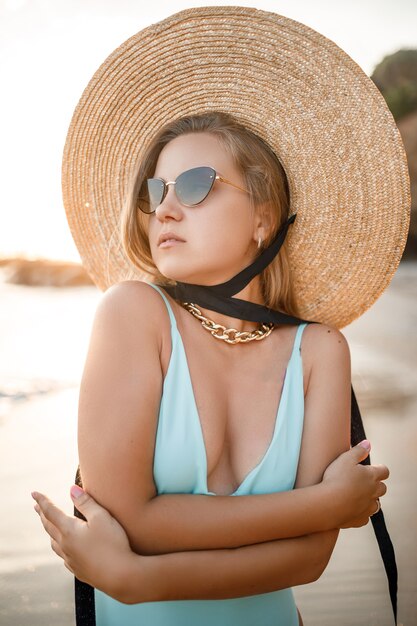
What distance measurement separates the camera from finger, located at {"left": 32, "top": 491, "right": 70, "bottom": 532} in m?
1.59

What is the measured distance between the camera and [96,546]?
1509 millimetres

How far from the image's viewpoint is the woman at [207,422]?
153 cm

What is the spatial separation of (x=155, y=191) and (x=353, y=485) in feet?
3.37

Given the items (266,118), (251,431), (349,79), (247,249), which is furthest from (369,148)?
(251,431)

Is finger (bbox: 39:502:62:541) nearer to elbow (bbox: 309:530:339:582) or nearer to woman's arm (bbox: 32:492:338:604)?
woman's arm (bbox: 32:492:338:604)

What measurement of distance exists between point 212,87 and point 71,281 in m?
7.49

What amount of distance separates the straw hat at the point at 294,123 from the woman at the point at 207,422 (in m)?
0.15

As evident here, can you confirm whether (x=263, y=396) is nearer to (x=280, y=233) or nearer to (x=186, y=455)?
(x=186, y=455)

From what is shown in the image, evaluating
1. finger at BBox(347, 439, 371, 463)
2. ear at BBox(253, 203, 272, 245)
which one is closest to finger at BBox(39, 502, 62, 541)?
finger at BBox(347, 439, 371, 463)

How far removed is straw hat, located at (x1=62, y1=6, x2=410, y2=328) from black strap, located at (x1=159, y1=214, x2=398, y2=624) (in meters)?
0.28

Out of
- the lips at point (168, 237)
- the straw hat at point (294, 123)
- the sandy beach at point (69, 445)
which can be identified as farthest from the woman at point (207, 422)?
the sandy beach at point (69, 445)

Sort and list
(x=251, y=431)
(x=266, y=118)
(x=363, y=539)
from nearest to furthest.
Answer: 1. (x=251, y=431)
2. (x=266, y=118)
3. (x=363, y=539)

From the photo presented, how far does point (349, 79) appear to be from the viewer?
2068mm

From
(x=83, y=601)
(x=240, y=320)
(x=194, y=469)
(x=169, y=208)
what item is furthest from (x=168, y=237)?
(x=83, y=601)
